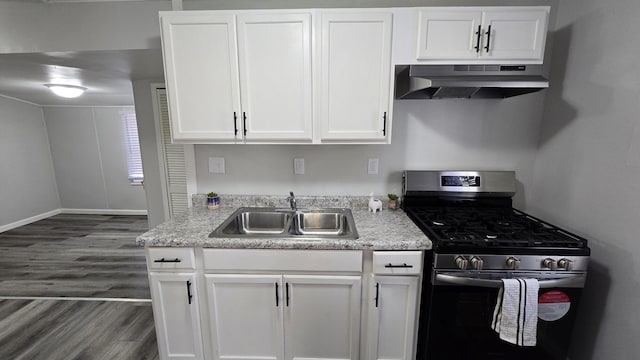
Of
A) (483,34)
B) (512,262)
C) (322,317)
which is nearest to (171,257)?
(322,317)

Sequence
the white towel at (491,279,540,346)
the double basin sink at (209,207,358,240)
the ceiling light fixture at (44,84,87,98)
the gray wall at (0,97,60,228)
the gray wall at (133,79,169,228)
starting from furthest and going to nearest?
the gray wall at (0,97,60,228) → the ceiling light fixture at (44,84,87,98) → the gray wall at (133,79,169,228) → the double basin sink at (209,207,358,240) → the white towel at (491,279,540,346)

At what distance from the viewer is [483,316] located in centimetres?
128

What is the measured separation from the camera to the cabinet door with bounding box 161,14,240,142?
1.44m

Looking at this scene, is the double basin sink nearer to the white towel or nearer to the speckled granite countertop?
the speckled granite countertop

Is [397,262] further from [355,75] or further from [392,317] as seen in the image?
[355,75]

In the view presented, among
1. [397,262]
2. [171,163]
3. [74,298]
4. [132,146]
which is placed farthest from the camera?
[132,146]

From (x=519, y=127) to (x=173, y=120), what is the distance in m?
2.38

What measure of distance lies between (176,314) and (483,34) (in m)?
2.38

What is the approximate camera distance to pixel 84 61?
2057 millimetres

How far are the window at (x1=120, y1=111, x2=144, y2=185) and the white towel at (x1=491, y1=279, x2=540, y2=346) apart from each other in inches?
212

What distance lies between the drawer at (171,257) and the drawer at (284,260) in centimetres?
9

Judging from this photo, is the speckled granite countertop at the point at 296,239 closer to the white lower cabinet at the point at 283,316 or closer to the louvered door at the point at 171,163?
the white lower cabinet at the point at 283,316

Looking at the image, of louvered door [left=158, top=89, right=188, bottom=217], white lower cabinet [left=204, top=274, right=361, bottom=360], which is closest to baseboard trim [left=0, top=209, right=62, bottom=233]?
louvered door [left=158, top=89, right=188, bottom=217]

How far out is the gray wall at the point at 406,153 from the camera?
1.81 m
